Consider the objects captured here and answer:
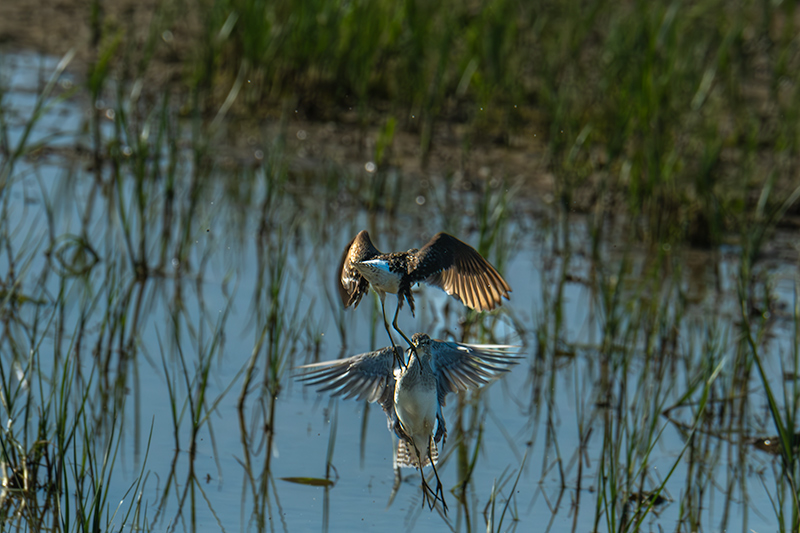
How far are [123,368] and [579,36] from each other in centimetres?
473

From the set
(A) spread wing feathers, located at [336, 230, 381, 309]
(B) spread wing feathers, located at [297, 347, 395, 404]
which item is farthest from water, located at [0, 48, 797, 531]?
(A) spread wing feathers, located at [336, 230, 381, 309]

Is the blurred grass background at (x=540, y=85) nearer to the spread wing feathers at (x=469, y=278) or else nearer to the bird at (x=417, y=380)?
the bird at (x=417, y=380)

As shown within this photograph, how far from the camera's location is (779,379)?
4699 mm

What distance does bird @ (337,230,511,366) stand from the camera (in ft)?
7.52

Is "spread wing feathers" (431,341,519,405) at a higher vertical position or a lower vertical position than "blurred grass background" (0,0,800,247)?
lower

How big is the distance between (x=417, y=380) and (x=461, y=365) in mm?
423

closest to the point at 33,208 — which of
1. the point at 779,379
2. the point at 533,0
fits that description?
the point at 779,379

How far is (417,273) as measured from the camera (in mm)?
2369

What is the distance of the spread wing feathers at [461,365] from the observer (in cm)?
290

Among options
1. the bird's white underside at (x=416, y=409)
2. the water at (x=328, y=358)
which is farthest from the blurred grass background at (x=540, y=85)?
the bird's white underside at (x=416, y=409)

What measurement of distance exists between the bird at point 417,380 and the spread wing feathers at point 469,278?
0.39 ft

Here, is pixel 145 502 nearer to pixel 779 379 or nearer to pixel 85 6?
pixel 779 379

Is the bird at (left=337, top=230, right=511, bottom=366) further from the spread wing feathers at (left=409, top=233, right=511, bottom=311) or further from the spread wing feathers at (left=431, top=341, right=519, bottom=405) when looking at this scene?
the spread wing feathers at (left=431, top=341, right=519, bottom=405)

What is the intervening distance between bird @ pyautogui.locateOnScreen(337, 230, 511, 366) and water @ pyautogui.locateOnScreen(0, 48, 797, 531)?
1.59 feet
